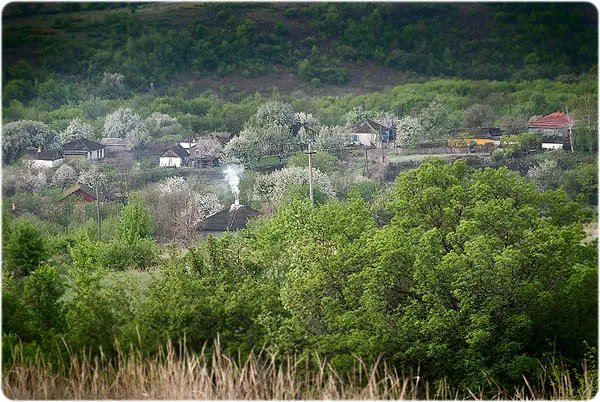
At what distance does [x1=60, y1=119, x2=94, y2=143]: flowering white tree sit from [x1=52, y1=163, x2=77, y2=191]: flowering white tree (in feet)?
1.11

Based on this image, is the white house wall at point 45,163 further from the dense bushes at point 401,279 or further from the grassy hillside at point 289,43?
the dense bushes at point 401,279

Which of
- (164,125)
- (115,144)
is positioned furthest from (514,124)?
(115,144)

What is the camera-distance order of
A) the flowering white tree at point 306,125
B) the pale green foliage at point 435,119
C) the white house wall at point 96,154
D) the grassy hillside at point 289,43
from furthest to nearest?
the pale green foliage at point 435,119 → the flowering white tree at point 306,125 → the white house wall at point 96,154 → the grassy hillside at point 289,43

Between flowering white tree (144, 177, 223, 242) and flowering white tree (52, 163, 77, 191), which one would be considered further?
flowering white tree (144, 177, 223, 242)

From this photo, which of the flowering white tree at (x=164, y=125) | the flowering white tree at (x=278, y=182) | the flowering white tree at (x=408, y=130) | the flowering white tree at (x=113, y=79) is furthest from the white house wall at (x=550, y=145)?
the flowering white tree at (x=113, y=79)

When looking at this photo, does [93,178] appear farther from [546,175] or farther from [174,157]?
[546,175]

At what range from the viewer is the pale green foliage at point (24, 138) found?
820 centimetres

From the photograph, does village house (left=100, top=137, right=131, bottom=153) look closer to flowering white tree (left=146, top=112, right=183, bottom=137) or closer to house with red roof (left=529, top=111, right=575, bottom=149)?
flowering white tree (left=146, top=112, right=183, bottom=137)

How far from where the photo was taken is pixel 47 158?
873 cm

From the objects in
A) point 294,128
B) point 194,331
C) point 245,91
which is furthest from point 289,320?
point 245,91

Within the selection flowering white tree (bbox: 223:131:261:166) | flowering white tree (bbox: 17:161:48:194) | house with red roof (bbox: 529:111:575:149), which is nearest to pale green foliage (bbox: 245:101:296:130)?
flowering white tree (bbox: 223:131:261:166)

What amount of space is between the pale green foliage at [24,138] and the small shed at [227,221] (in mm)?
1987

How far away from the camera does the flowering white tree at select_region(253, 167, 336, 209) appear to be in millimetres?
9125

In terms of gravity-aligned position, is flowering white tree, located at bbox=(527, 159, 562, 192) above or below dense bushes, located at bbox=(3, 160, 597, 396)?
above
